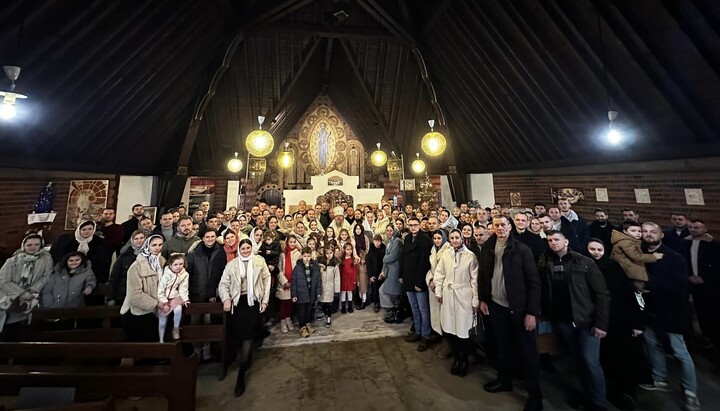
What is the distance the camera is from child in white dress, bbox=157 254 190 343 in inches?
113

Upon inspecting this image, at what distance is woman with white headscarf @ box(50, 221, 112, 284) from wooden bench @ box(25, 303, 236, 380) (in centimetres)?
83

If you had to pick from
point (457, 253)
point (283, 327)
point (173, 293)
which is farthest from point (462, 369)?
point (173, 293)

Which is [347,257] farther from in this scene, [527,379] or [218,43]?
[218,43]

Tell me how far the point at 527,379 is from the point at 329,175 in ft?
28.3

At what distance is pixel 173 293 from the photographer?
9.60 ft

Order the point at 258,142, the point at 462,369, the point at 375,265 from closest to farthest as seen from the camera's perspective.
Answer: the point at 462,369 → the point at 375,265 → the point at 258,142

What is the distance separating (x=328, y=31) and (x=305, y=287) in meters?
6.03

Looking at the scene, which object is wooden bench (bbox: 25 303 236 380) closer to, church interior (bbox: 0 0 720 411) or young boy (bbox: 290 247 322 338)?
church interior (bbox: 0 0 720 411)

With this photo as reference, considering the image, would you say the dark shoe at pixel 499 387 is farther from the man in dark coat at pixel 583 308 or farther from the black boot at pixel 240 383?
the black boot at pixel 240 383

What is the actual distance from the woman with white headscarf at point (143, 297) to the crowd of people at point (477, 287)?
0.5 inches

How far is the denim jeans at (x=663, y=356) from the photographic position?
7.93 feet

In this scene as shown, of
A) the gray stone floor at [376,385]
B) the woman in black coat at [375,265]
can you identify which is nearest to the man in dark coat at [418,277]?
the gray stone floor at [376,385]

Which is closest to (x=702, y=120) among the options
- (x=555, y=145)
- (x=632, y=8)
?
(x=632, y=8)

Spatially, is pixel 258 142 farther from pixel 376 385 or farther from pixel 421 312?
pixel 376 385
